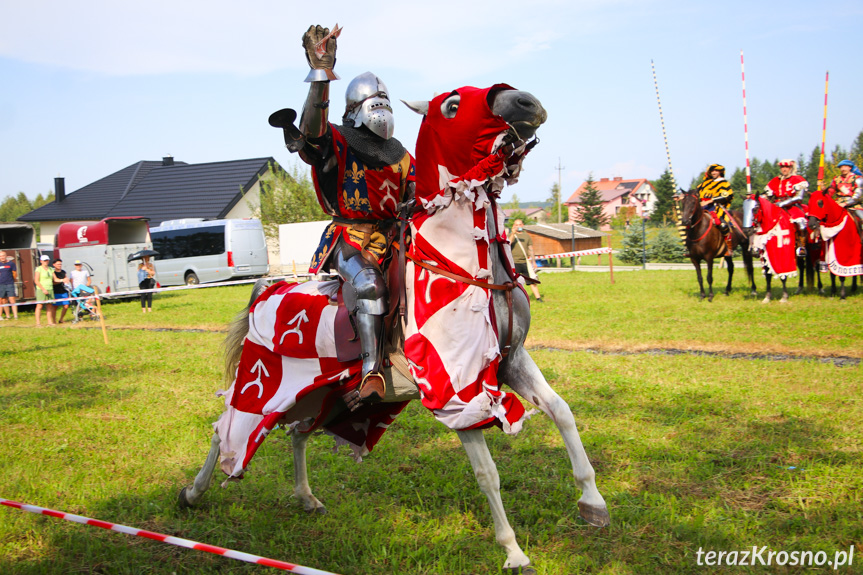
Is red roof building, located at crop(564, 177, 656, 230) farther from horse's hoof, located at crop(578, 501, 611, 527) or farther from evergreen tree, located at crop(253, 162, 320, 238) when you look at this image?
horse's hoof, located at crop(578, 501, 611, 527)

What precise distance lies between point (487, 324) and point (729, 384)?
4558mm

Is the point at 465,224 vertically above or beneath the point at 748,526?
above

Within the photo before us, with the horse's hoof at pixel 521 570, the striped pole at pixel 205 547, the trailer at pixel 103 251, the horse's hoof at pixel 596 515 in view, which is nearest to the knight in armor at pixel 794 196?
the horse's hoof at pixel 596 515

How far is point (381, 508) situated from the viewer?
4285mm

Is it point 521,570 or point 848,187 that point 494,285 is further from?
point 848,187

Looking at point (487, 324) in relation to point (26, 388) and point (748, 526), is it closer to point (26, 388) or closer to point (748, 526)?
point (748, 526)

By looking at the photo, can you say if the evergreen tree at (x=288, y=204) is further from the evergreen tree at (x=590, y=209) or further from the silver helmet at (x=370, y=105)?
the evergreen tree at (x=590, y=209)

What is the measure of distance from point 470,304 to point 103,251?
75.5 feet

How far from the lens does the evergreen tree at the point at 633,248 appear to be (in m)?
30.8

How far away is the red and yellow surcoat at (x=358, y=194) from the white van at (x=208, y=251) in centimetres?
2251

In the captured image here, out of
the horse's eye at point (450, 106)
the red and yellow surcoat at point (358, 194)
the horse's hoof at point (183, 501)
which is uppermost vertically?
the horse's eye at point (450, 106)

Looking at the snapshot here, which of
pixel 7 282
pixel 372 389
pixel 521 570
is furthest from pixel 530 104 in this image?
pixel 7 282

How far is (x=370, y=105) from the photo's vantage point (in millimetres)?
3668

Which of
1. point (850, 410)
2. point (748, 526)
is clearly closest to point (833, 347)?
point (850, 410)
